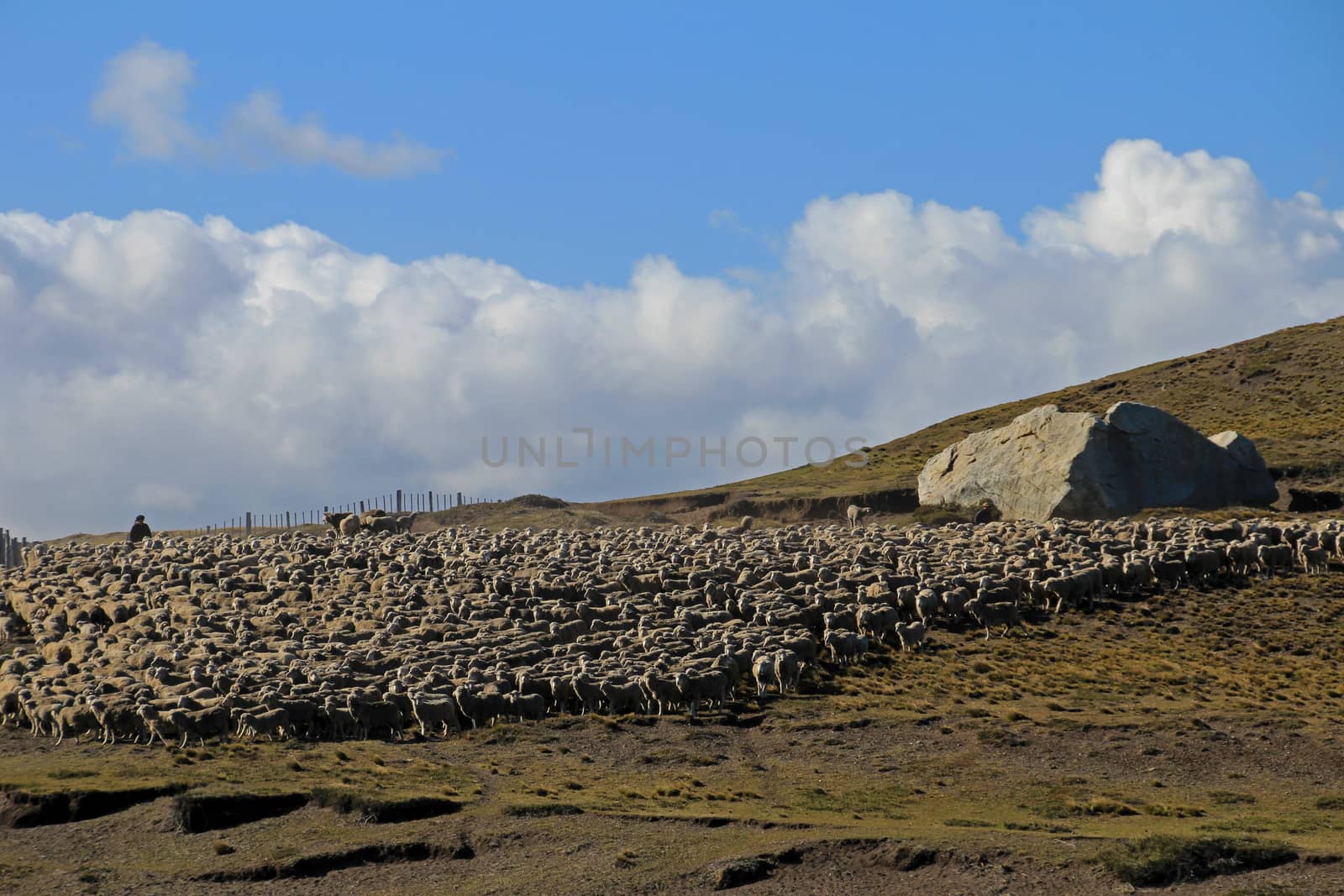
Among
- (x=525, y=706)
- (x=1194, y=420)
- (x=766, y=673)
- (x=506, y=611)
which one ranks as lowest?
(x=525, y=706)

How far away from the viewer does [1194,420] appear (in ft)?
312

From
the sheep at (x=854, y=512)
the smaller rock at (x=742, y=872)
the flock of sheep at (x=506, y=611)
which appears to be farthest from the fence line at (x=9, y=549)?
the smaller rock at (x=742, y=872)

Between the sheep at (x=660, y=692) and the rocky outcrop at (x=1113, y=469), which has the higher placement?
the rocky outcrop at (x=1113, y=469)

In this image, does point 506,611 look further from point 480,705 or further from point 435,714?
point 435,714

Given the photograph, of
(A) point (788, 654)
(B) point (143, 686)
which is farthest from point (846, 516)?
(B) point (143, 686)

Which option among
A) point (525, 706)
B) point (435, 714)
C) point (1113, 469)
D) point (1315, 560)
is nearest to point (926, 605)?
point (525, 706)

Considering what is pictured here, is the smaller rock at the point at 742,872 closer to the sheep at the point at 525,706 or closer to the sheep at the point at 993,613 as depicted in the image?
the sheep at the point at 525,706

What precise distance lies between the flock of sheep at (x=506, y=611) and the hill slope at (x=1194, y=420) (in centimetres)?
2071

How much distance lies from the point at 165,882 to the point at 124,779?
601 centimetres

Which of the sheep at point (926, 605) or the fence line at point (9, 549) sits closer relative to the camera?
the sheep at point (926, 605)

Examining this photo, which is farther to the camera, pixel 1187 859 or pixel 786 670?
pixel 786 670

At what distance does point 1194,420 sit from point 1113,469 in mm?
33398

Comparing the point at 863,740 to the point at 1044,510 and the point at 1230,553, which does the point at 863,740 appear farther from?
the point at 1044,510

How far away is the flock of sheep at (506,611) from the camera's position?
34.6m
